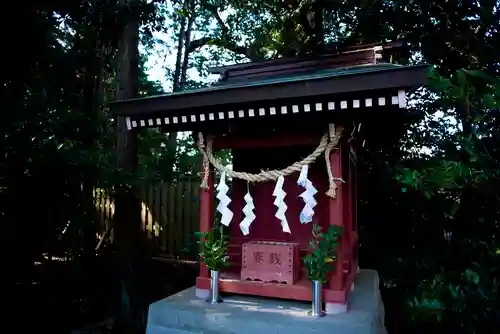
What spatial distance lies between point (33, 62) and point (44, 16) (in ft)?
1.83

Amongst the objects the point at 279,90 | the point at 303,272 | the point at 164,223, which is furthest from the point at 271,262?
the point at 164,223

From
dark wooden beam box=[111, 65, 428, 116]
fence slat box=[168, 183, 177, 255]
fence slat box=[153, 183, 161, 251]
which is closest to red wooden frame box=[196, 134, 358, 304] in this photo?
dark wooden beam box=[111, 65, 428, 116]

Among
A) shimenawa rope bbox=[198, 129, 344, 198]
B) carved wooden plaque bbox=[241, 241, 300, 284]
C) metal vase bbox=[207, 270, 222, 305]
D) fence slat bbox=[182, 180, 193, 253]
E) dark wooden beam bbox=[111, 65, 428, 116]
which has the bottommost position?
metal vase bbox=[207, 270, 222, 305]

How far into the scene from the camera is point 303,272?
163 inches

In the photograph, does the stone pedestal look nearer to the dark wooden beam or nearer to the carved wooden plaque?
the carved wooden plaque

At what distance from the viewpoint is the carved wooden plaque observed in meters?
3.75

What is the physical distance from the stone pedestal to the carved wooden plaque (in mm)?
250

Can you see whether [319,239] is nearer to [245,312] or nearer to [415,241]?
[245,312]

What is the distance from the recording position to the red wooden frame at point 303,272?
352 centimetres

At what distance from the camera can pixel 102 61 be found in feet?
17.5

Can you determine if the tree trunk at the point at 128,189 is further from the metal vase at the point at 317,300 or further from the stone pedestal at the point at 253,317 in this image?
the metal vase at the point at 317,300

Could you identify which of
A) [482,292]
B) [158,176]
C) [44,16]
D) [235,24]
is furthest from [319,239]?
[235,24]

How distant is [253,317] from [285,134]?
1.73 m

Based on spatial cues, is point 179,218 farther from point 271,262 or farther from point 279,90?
point 279,90
